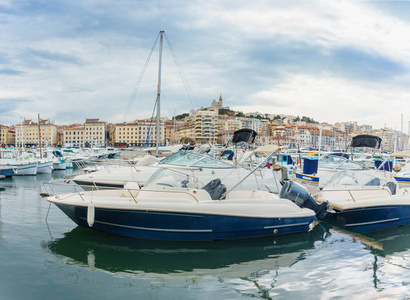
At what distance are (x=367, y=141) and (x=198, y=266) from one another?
11.5m

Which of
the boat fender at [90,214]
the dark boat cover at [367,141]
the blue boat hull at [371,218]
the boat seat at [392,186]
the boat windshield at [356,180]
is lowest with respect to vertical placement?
the blue boat hull at [371,218]

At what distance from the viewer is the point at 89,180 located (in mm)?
13062

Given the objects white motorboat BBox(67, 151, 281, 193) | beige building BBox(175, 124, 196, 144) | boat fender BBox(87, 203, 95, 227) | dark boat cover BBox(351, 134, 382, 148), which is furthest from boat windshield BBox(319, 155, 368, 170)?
beige building BBox(175, 124, 196, 144)

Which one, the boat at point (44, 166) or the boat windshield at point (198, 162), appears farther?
the boat at point (44, 166)

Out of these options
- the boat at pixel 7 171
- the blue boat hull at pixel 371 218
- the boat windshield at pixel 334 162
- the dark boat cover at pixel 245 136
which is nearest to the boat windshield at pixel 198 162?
the dark boat cover at pixel 245 136

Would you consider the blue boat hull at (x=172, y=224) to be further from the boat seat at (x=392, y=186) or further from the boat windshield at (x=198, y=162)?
the boat seat at (x=392, y=186)

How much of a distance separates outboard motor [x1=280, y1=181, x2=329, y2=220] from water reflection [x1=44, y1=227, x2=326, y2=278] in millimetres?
982

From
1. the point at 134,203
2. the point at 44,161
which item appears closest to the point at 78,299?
the point at 134,203

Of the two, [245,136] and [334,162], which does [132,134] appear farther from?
[245,136]

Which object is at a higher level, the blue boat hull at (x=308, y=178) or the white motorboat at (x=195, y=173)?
the white motorboat at (x=195, y=173)

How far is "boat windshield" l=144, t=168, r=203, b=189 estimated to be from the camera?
7.94 m

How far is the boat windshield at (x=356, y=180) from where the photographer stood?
9.72 meters

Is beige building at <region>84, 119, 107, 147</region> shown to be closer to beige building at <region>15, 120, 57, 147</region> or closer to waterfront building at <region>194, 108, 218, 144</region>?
beige building at <region>15, 120, 57, 147</region>

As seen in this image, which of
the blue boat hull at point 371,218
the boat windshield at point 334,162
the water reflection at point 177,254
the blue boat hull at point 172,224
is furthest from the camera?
the boat windshield at point 334,162
